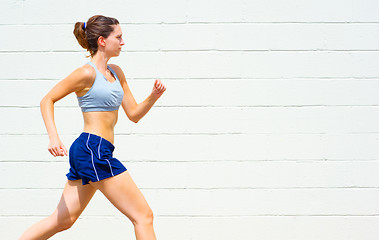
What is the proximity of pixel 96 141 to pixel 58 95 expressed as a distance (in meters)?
0.35

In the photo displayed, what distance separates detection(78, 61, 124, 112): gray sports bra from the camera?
12.1 feet

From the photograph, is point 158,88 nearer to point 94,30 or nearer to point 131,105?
point 131,105

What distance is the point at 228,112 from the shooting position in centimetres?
504

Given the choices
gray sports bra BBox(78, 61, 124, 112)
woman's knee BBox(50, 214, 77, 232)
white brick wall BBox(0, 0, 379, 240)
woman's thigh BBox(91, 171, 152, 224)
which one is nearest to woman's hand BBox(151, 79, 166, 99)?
gray sports bra BBox(78, 61, 124, 112)

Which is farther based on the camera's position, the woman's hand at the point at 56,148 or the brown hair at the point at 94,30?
the brown hair at the point at 94,30

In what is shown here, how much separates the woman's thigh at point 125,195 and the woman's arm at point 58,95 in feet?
1.23

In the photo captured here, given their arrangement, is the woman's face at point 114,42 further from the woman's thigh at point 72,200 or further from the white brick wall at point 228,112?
the white brick wall at point 228,112

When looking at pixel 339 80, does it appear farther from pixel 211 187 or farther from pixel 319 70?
pixel 211 187

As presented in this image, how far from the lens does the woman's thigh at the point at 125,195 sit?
12.0 feet

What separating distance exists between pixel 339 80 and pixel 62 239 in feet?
8.77

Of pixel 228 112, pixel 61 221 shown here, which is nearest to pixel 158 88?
pixel 61 221

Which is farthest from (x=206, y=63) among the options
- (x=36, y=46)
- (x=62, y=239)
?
(x=62, y=239)

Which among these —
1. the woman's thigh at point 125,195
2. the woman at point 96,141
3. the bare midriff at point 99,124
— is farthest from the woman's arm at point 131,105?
the woman's thigh at point 125,195

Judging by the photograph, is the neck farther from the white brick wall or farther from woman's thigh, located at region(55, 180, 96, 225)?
the white brick wall
